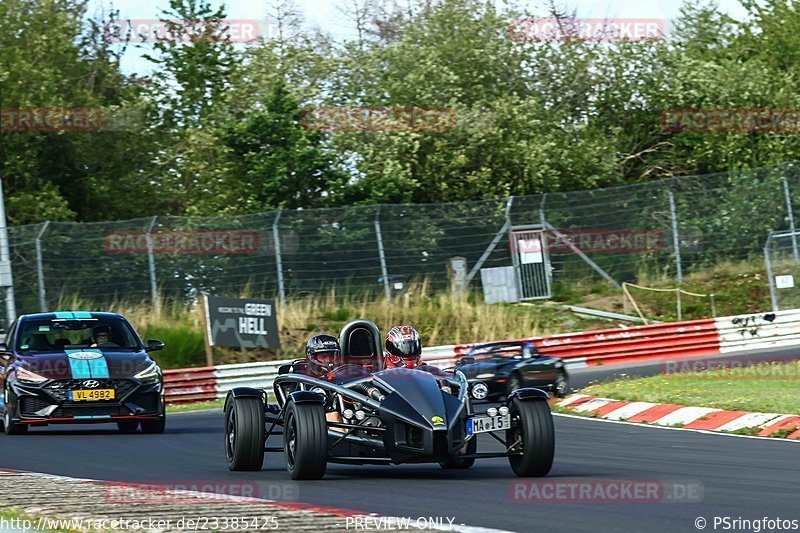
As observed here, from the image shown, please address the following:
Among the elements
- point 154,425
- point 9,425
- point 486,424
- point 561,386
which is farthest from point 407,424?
point 561,386

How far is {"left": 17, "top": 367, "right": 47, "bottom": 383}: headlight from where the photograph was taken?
1592 cm

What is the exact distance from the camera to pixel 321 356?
11.9 m

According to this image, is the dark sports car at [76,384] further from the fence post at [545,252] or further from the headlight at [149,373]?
the fence post at [545,252]

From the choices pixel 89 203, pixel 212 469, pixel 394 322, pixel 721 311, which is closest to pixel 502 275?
pixel 394 322

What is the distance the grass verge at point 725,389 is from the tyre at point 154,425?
6751 millimetres

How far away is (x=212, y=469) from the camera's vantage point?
1203cm

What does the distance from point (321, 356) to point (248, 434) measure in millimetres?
1032

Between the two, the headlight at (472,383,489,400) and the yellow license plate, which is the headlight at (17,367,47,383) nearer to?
the yellow license plate

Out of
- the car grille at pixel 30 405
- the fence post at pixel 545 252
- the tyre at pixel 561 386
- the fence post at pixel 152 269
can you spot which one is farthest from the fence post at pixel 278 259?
the car grille at pixel 30 405

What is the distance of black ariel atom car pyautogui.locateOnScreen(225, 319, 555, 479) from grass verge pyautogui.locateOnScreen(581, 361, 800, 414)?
22.4 feet

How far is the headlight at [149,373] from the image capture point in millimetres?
16219

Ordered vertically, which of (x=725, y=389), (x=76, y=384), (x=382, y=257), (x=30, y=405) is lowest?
(x=725, y=389)

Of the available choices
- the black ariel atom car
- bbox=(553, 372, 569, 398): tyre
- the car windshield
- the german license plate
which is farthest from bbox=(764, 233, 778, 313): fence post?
the german license plate

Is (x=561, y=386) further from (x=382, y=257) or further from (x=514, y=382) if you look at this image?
(x=382, y=257)
